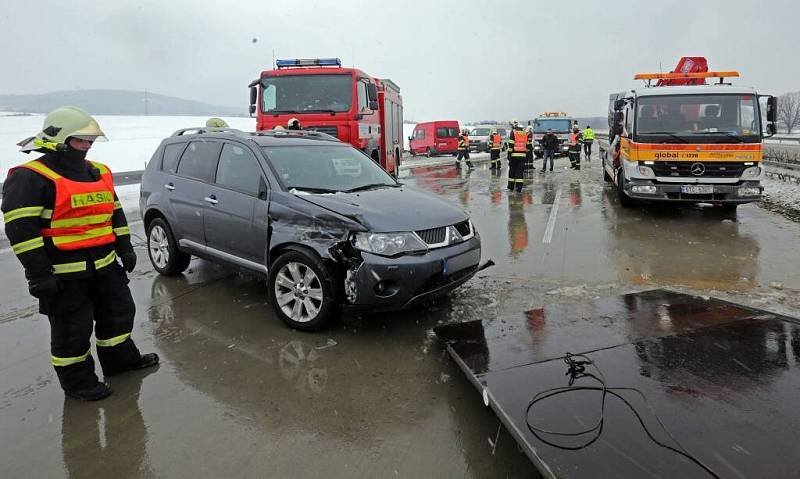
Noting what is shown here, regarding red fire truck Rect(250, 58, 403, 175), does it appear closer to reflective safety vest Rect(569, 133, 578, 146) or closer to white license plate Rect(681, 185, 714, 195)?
white license plate Rect(681, 185, 714, 195)

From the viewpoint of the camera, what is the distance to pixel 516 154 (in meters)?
12.8

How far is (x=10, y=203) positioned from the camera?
9.95 feet

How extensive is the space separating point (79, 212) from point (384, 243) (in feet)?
6.85

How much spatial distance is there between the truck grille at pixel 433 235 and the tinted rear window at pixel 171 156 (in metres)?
3.32

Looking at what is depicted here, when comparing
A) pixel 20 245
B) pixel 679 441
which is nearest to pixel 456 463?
pixel 679 441

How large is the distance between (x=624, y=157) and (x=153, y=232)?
845 centimetres

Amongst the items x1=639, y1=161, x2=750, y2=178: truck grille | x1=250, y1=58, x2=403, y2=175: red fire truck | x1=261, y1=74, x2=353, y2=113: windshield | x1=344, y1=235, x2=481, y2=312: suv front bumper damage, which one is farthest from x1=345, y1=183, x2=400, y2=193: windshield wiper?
x1=639, y1=161, x2=750, y2=178: truck grille

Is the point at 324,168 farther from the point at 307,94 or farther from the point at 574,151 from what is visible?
the point at 574,151

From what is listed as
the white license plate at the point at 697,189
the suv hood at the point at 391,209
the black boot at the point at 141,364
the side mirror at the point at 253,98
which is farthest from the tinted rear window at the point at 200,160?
the white license plate at the point at 697,189

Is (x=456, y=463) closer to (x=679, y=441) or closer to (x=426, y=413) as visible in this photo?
(x=426, y=413)

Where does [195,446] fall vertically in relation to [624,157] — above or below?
below

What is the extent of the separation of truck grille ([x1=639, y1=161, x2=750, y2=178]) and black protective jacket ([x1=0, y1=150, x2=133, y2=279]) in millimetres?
8831

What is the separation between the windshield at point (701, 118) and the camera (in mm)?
8836

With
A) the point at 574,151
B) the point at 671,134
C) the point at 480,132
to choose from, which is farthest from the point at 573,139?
the point at 480,132
